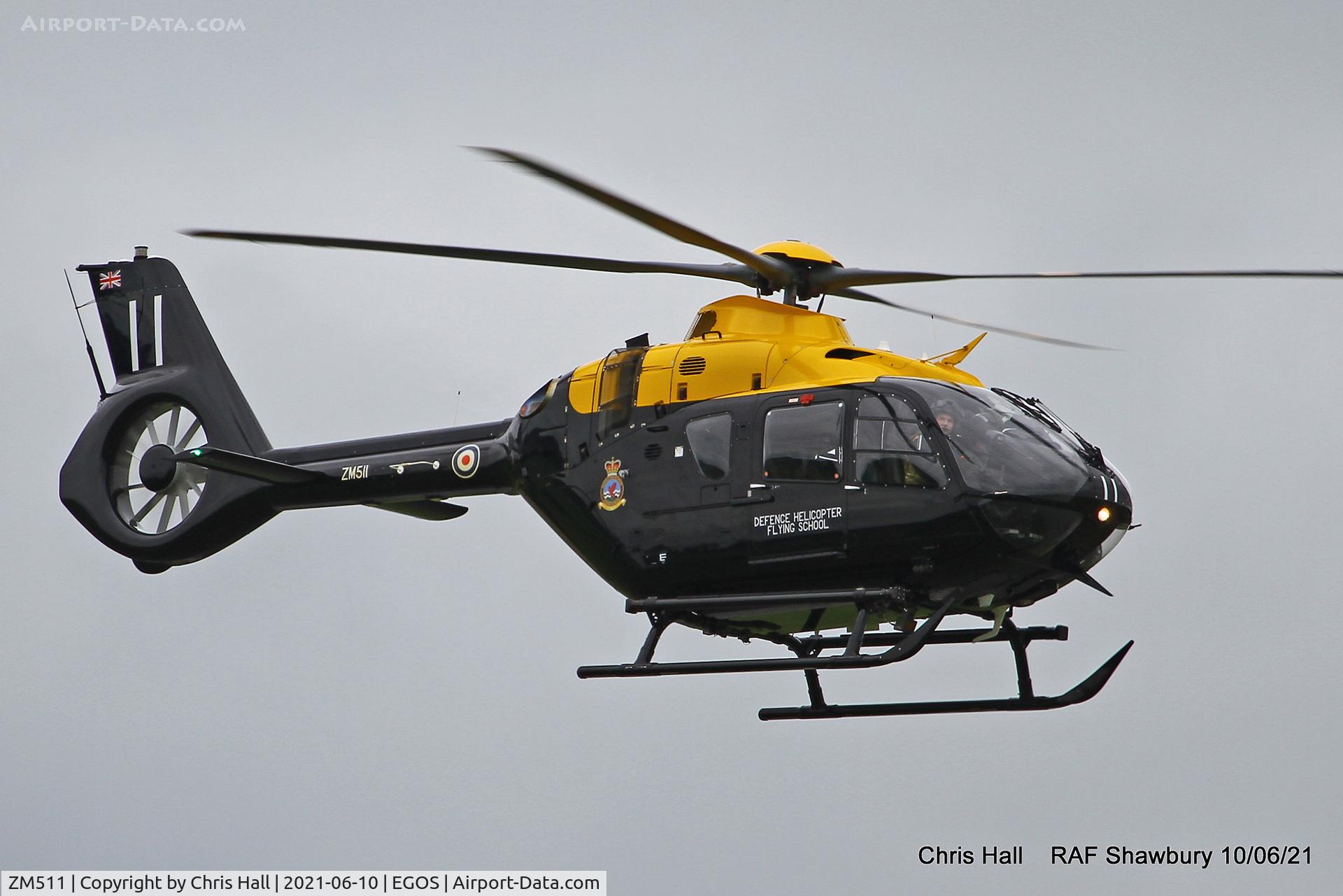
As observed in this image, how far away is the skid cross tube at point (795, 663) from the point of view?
47.5ft

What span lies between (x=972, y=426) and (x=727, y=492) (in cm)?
218

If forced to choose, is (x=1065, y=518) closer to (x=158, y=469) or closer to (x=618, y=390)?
(x=618, y=390)

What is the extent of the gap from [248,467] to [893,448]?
686 centimetres

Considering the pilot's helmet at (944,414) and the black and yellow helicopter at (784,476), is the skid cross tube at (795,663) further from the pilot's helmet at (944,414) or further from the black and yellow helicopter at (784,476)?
the pilot's helmet at (944,414)

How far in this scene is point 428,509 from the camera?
61.4 ft

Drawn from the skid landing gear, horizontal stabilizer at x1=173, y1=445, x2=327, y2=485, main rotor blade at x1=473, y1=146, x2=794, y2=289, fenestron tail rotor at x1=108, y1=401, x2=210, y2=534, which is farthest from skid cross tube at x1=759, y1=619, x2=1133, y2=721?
fenestron tail rotor at x1=108, y1=401, x2=210, y2=534

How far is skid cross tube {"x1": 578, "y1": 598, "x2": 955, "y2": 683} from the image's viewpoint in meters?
14.5

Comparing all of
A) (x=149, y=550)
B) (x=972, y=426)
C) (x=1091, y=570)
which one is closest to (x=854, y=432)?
(x=972, y=426)

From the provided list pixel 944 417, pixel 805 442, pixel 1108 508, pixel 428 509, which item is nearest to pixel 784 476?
pixel 805 442

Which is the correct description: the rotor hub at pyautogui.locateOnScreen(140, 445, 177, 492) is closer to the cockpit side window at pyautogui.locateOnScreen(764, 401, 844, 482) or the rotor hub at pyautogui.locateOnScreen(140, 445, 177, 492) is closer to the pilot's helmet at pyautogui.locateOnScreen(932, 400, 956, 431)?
the cockpit side window at pyautogui.locateOnScreen(764, 401, 844, 482)

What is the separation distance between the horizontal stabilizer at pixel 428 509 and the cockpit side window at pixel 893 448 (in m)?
5.38

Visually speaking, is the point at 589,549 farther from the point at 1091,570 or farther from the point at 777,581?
the point at 1091,570

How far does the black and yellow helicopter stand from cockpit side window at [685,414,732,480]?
0.05 ft

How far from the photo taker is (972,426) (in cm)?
1470
